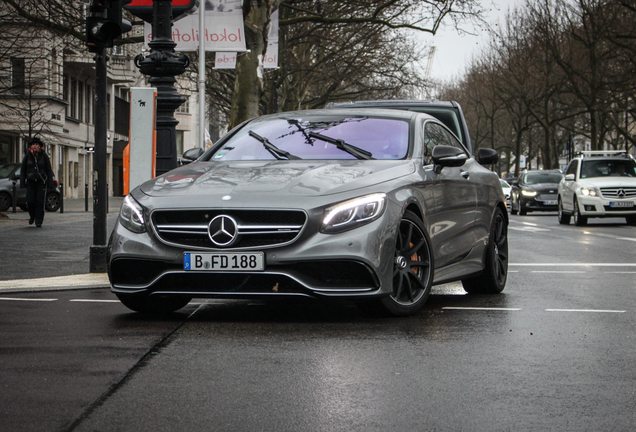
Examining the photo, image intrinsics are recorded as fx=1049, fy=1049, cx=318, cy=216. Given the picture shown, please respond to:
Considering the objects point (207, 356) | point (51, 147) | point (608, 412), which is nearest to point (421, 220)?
point (207, 356)

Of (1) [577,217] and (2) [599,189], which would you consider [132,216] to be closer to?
(2) [599,189]

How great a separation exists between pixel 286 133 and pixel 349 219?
1788mm

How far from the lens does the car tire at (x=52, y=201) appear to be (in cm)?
3253

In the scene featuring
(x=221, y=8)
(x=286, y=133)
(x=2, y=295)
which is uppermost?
(x=221, y=8)

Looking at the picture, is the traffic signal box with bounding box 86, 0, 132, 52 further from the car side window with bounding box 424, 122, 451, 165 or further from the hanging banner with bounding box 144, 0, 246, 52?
the hanging banner with bounding box 144, 0, 246, 52

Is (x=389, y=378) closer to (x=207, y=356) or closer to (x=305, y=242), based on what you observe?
(x=207, y=356)

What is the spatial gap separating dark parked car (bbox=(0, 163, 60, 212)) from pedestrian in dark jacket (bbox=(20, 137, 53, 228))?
8614 mm

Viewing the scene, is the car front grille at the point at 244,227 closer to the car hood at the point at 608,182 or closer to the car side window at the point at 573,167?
the car hood at the point at 608,182

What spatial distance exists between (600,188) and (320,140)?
18765 millimetres

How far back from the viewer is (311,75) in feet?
149

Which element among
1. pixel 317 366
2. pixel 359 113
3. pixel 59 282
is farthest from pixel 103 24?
pixel 317 366

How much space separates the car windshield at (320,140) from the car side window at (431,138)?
209 millimetres

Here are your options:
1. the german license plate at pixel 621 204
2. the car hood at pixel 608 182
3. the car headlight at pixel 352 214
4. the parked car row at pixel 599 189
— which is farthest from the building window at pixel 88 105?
the car headlight at pixel 352 214

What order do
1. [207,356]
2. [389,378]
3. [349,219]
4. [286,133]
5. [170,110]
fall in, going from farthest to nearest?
1. [170,110]
2. [286,133]
3. [349,219]
4. [207,356]
5. [389,378]
